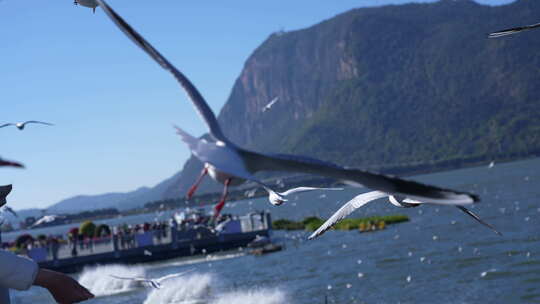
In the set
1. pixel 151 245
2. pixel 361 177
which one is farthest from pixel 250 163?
pixel 151 245

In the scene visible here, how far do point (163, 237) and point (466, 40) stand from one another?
170688 mm

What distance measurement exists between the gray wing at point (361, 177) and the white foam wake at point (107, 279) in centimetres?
2617

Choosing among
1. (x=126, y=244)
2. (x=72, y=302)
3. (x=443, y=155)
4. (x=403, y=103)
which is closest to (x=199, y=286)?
(x=126, y=244)

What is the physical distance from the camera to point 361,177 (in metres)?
1.37

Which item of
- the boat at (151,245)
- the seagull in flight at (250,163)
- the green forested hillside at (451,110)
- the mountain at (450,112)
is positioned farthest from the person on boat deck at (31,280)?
the green forested hillside at (451,110)

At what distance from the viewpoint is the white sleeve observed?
184 centimetres

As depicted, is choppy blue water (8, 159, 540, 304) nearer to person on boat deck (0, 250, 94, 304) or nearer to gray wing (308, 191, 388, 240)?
gray wing (308, 191, 388, 240)

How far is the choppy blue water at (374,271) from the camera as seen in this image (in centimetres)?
2077

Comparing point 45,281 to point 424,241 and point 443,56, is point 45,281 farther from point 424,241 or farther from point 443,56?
point 443,56

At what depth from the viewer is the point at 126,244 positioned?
116 ft

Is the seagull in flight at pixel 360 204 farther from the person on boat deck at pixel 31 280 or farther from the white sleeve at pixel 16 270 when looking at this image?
the white sleeve at pixel 16 270

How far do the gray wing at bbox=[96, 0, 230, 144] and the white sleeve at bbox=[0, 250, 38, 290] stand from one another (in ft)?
2.12

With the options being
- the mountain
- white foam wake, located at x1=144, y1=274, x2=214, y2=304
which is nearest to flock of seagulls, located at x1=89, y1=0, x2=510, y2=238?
white foam wake, located at x1=144, y1=274, x2=214, y2=304

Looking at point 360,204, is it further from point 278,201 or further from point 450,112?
point 450,112
